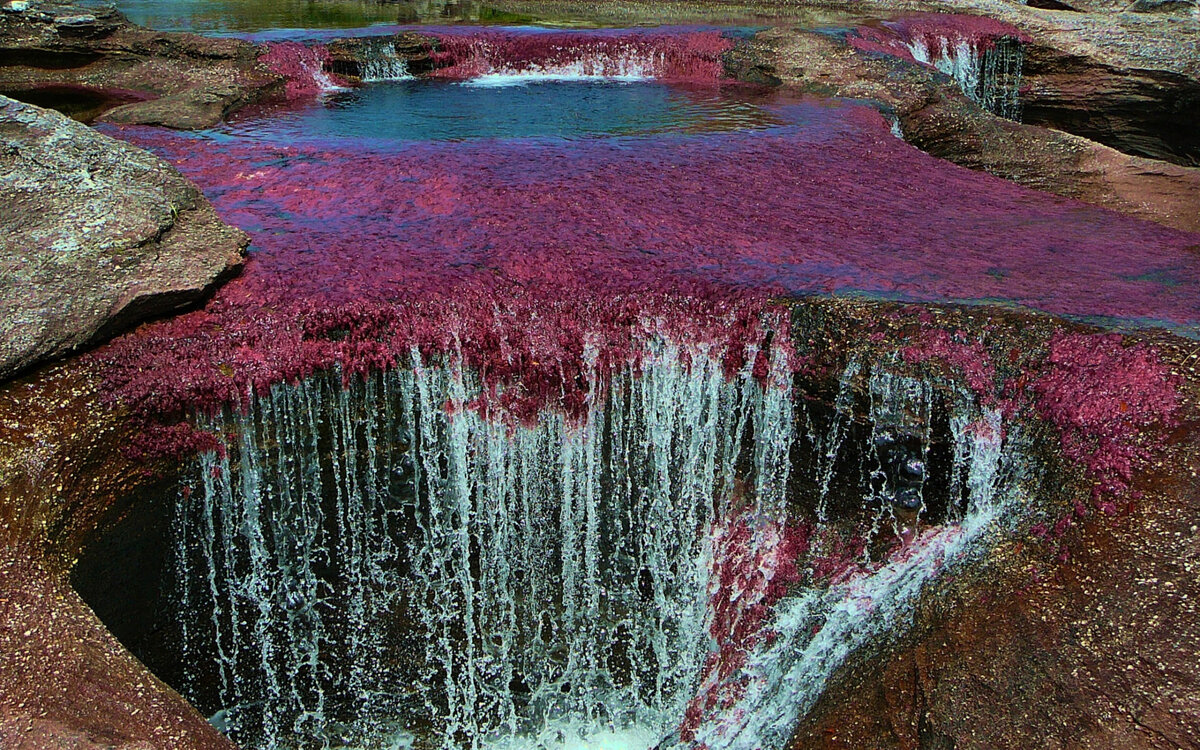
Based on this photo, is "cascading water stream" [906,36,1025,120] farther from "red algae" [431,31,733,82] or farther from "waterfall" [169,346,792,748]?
"waterfall" [169,346,792,748]

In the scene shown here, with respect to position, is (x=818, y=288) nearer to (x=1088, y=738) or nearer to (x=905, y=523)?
(x=905, y=523)

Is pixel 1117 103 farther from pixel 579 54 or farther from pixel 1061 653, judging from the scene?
pixel 1061 653

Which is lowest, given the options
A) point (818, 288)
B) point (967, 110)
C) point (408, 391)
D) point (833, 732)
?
point (833, 732)

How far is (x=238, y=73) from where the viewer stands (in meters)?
9.82

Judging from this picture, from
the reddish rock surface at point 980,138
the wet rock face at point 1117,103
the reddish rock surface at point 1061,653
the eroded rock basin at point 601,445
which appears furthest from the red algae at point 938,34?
the reddish rock surface at point 1061,653

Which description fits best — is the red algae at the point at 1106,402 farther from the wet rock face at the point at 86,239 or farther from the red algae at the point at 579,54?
the red algae at the point at 579,54

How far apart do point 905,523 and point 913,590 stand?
2.90ft

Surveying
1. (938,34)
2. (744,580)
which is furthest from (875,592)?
(938,34)

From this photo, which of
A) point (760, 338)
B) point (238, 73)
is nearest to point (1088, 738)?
point (760, 338)

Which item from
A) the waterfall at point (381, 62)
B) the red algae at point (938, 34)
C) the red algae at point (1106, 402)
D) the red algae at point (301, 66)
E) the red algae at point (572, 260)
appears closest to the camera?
the red algae at point (1106, 402)

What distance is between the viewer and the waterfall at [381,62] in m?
10.9

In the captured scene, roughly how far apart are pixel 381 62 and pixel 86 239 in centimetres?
711

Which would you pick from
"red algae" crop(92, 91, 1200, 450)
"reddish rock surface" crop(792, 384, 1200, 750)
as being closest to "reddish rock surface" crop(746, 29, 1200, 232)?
"red algae" crop(92, 91, 1200, 450)

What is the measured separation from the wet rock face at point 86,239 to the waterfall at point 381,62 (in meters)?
6.00
